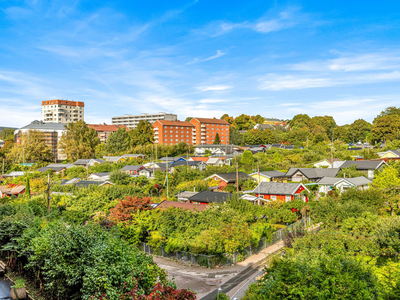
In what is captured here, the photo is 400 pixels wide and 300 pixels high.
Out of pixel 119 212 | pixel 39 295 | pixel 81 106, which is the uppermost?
pixel 81 106

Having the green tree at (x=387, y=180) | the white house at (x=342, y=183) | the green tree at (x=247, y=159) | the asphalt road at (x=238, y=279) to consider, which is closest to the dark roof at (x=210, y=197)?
the asphalt road at (x=238, y=279)

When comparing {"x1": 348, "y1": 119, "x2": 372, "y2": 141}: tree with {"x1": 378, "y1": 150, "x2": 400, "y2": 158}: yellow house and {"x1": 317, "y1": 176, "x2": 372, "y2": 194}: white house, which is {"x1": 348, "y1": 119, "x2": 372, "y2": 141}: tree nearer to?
{"x1": 378, "y1": 150, "x2": 400, "y2": 158}: yellow house

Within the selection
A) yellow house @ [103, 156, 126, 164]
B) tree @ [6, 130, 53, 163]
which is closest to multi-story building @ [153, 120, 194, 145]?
yellow house @ [103, 156, 126, 164]

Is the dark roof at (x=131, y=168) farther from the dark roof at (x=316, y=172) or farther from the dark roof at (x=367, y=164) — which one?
the dark roof at (x=367, y=164)

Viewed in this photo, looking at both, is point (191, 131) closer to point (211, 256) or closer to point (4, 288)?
point (211, 256)

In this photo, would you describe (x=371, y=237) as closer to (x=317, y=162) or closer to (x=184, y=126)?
(x=317, y=162)

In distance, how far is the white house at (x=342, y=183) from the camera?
3906 centimetres

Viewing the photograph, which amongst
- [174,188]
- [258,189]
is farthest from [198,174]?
[258,189]

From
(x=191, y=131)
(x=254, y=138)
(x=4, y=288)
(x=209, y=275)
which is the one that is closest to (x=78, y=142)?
(x=191, y=131)

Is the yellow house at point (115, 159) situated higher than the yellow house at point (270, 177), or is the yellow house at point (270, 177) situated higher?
the yellow house at point (115, 159)

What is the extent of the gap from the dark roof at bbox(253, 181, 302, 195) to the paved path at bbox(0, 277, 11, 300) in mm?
24928

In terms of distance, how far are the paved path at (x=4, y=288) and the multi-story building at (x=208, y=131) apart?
3473 inches

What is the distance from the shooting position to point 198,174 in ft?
162

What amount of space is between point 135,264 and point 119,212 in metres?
12.5
